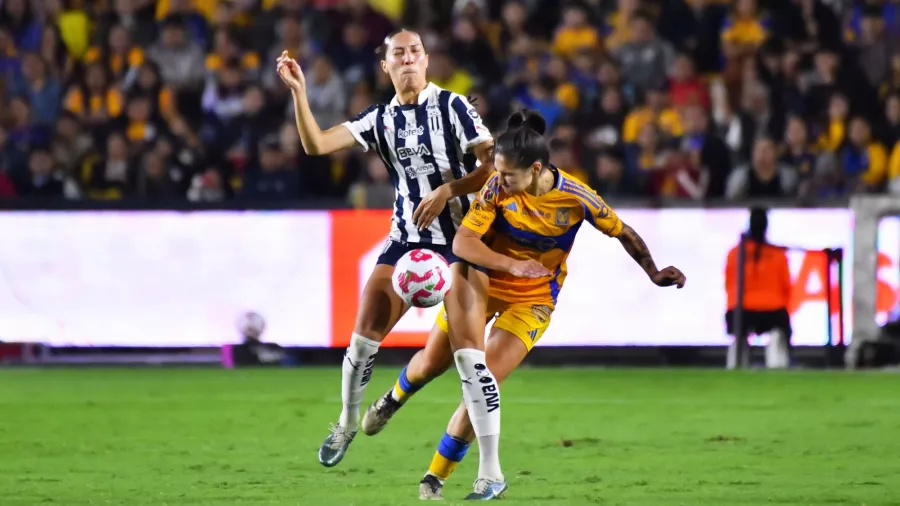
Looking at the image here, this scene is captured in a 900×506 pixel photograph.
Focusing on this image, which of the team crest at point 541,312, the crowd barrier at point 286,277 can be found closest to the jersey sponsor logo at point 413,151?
the team crest at point 541,312

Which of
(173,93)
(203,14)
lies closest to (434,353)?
(173,93)

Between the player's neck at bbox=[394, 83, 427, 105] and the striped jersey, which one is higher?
the player's neck at bbox=[394, 83, 427, 105]

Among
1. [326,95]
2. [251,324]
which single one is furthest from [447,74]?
[251,324]

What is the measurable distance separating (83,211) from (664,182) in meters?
5.89

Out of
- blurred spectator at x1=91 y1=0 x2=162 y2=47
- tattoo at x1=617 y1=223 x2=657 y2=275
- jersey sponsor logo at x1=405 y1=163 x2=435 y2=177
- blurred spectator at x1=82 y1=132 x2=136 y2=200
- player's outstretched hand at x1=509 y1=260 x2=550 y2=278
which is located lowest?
player's outstretched hand at x1=509 y1=260 x2=550 y2=278

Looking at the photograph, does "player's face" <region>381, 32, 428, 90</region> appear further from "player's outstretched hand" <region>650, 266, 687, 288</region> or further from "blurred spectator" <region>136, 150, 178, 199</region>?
"blurred spectator" <region>136, 150, 178, 199</region>

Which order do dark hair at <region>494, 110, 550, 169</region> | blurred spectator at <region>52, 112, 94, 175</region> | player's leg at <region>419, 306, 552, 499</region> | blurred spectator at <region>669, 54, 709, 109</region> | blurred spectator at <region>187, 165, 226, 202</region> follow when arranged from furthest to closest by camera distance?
blurred spectator at <region>669, 54, 709, 109</region>, blurred spectator at <region>52, 112, 94, 175</region>, blurred spectator at <region>187, 165, 226, 202</region>, player's leg at <region>419, 306, 552, 499</region>, dark hair at <region>494, 110, 550, 169</region>

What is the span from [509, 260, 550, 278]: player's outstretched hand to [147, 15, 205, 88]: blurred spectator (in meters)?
11.2

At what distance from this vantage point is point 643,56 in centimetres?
1725

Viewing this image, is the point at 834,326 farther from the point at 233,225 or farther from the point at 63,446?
the point at 63,446

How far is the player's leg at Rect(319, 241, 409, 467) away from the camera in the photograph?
802 cm

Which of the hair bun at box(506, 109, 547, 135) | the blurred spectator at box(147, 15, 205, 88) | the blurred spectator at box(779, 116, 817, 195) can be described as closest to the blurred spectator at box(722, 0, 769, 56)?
the blurred spectator at box(779, 116, 817, 195)

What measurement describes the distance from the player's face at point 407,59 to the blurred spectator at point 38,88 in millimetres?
10575

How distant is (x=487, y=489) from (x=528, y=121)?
1703 millimetres
